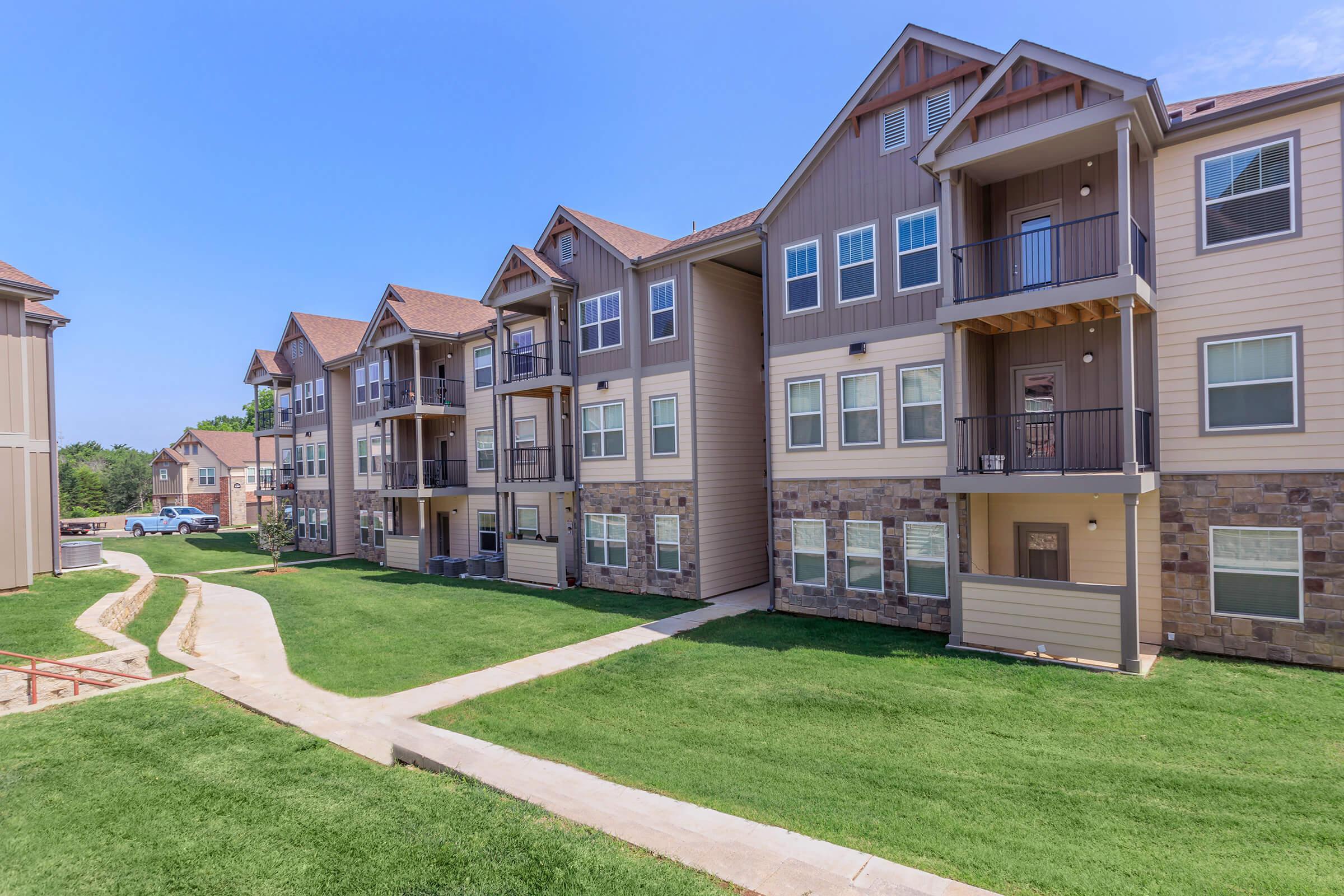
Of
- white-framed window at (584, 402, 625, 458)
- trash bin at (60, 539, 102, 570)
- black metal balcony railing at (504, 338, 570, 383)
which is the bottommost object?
trash bin at (60, 539, 102, 570)

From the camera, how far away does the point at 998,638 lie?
1084 centimetres

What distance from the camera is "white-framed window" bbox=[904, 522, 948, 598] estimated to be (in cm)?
1231

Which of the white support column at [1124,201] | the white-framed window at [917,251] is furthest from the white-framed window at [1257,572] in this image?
the white-framed window at [917,251]

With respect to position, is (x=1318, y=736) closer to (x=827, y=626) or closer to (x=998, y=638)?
(x=998, y=638)

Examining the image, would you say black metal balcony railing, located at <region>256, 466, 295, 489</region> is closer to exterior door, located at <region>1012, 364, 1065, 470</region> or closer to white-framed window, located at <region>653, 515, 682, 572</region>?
white-framed window, located at <region>653, 515, 682, 572</region>

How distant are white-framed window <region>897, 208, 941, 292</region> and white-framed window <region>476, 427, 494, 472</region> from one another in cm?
1512

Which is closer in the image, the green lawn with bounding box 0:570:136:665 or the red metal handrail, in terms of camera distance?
the red metal handrail

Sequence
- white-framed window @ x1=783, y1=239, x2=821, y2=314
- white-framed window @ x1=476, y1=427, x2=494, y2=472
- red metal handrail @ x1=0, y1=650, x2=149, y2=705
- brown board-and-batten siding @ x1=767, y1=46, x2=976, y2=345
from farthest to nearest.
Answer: white-framed window @ x1=476, y1=427, x2=494, y2=472 → white-framed window @ x1=783, y1=239, x2=821, y2=314 → brown board-and-batten siding @ x1=767, y1=46, x2=976, y2=345 → red metal handrail @ x1=0, y1=650, x2=149, y2=705

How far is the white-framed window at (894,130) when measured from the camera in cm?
1290

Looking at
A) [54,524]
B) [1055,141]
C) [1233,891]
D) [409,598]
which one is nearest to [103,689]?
[409,598]

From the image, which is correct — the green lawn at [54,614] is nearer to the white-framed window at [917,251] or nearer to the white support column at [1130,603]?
the white-framed window at [917,251]

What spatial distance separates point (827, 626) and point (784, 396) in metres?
4.95

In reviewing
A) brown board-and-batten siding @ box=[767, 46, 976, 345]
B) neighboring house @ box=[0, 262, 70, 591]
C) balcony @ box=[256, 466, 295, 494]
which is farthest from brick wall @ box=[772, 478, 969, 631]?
balcony @ box=[256, 466, 295, 494]

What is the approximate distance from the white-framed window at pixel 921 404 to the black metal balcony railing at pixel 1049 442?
2.38 feet
